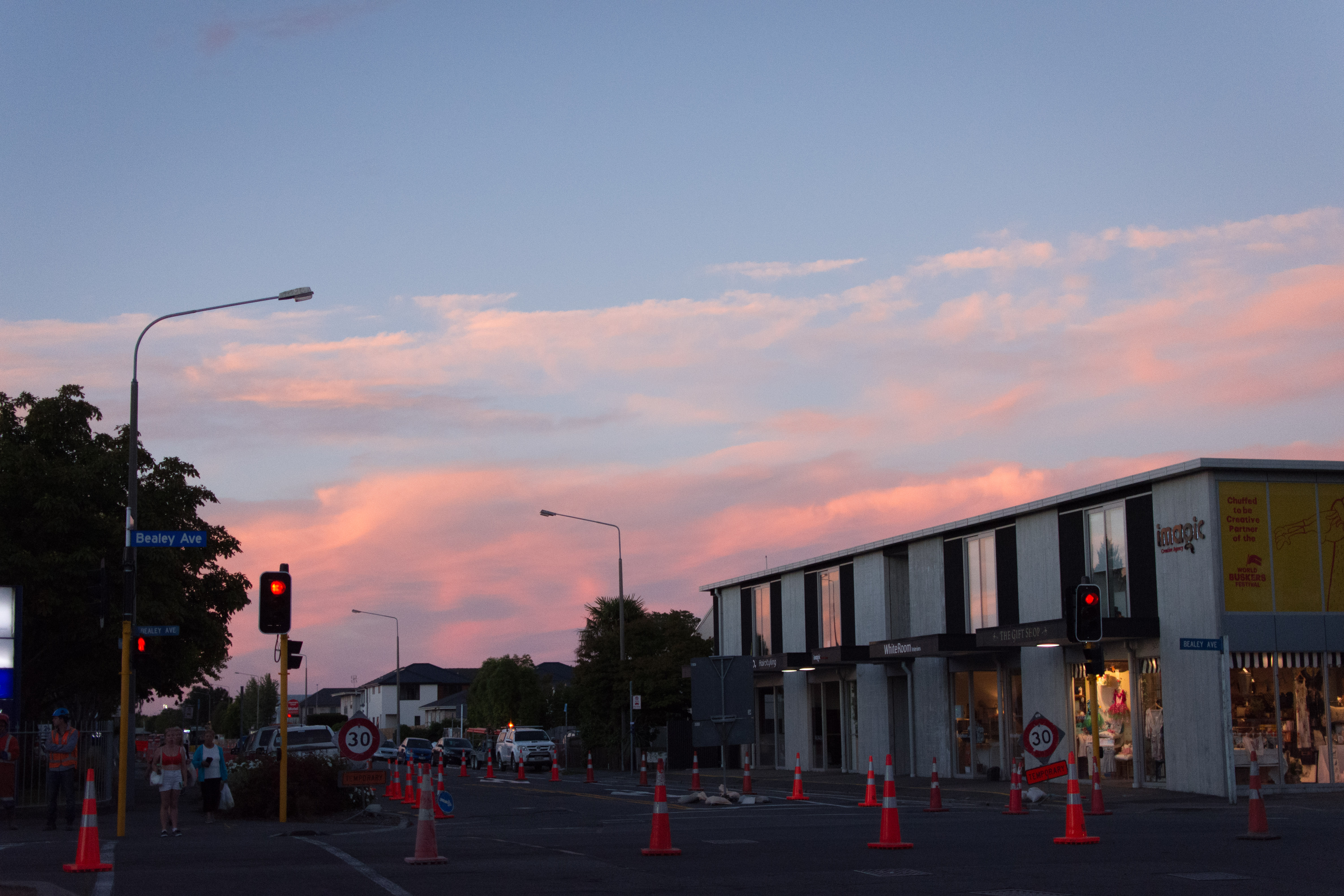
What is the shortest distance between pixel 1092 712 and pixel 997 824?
9.03 feet

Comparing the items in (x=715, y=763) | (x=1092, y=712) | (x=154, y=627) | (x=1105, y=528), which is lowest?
(x=715, y=763)

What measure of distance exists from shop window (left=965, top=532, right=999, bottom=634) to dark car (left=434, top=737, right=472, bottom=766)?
1218 inches

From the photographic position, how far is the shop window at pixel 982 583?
37.0 meters

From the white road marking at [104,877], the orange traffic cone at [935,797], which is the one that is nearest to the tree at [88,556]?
the white road marking at [104,877]

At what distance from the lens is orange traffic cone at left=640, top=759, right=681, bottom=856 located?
51.5ft

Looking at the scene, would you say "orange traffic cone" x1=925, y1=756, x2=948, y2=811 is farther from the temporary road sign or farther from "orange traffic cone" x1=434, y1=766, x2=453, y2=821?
the temporary road sign

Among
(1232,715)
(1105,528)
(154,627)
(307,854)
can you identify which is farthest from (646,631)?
(307,854)

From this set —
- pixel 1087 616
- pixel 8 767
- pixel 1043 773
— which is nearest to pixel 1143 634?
pixel 1043 773

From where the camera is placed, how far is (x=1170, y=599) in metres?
29.9

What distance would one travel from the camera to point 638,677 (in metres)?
52.8

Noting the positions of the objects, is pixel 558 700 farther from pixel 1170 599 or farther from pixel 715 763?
pixel 1170 599

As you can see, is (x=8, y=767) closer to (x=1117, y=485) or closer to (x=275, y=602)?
(x=275, y=602)

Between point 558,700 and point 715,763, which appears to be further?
point 558,700

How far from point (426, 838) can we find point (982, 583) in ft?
82.1
